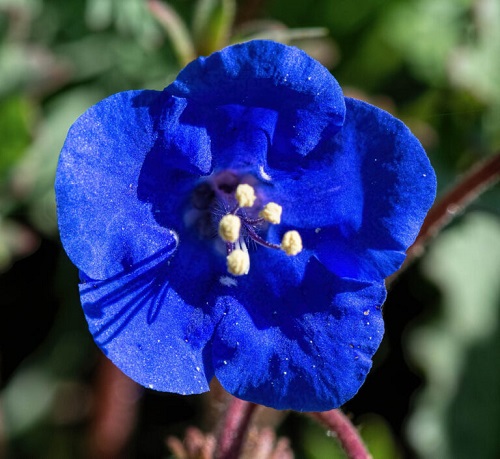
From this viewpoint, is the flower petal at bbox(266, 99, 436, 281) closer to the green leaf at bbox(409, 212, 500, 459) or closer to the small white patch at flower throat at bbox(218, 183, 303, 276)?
the small white patch at flower throat at bbox(218, 183, 303, 276)

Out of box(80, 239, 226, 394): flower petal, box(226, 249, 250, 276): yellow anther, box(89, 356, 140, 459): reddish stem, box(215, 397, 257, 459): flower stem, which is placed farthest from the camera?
box(89, 356, 140, 459): reddish stem

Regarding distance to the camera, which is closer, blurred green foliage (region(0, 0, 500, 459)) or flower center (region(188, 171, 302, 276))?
flower center (region(188, 171, 302, 276))

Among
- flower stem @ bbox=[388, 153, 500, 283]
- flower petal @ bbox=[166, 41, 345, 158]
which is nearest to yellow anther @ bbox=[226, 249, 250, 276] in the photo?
flower petal @ bbox=[166, 41, 345, 158]

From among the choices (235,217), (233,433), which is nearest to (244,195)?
(235,217)

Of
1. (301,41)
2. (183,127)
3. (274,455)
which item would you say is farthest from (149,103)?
(301,41)

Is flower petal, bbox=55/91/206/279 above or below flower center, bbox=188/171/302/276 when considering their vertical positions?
above

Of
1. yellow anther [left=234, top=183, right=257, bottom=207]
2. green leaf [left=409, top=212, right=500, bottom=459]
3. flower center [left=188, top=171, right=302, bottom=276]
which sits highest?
yellow anther [left=234, top=183, right=257, bottom=207]
